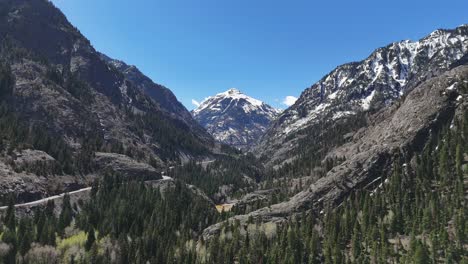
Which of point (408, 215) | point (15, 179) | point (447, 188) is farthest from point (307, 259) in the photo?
point (15, 179)

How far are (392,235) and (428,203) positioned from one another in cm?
2166

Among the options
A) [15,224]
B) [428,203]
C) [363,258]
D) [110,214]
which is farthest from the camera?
[110,214]

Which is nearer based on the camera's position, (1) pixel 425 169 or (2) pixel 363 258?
(2) pixel 363 258

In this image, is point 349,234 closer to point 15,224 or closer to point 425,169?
point 425,169

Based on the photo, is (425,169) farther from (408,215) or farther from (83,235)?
(83,235)

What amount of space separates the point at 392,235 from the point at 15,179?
164m

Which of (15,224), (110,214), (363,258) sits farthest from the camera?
(110,214)

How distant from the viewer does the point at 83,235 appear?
160 meters

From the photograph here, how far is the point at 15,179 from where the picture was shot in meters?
186

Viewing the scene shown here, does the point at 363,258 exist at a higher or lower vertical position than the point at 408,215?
lower

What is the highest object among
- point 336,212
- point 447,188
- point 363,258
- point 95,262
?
point 447,188

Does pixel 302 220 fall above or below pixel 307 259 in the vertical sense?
above

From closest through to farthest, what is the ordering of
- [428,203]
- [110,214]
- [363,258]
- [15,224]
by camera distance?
[363,258] → [15,224] → [428,203] → [110,214]

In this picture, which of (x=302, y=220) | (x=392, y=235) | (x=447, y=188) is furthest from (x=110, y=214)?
A: (x=447, y=188)
